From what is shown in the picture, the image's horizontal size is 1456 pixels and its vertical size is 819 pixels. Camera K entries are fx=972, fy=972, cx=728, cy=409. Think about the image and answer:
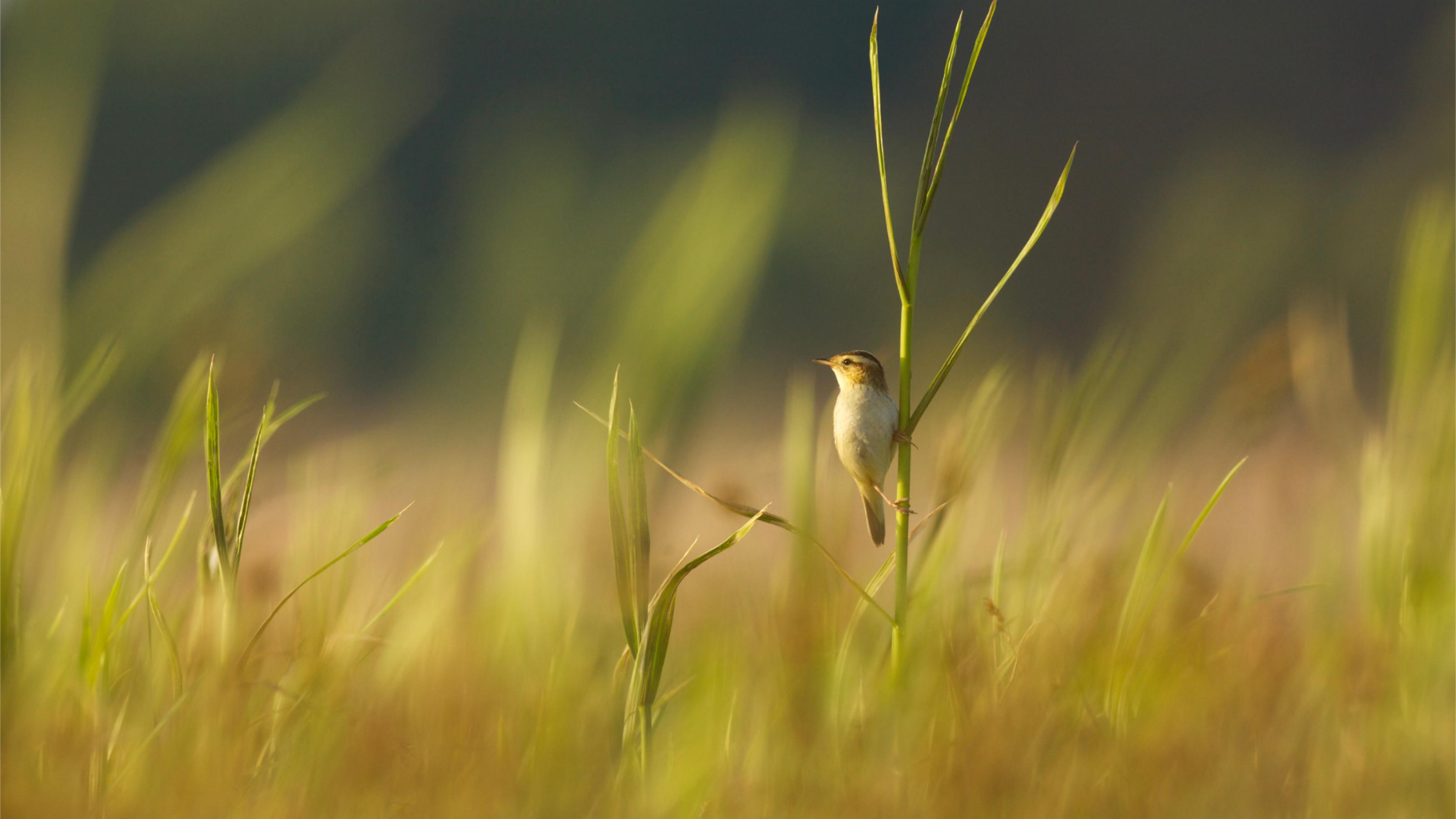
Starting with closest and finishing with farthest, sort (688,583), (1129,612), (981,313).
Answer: (981,313), (1129,612), (688,583)

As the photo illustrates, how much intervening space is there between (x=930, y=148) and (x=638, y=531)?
0.19m

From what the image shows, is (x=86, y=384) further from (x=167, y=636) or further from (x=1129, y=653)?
(x=1129, y=653)

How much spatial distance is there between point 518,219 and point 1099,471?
1.41 feet

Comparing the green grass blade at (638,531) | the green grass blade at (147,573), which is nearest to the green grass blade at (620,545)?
the green grass blade at (638,531)

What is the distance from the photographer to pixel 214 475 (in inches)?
16.0

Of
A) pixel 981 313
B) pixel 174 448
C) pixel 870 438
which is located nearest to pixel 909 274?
pixel 981 313

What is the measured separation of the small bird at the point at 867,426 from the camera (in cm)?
51

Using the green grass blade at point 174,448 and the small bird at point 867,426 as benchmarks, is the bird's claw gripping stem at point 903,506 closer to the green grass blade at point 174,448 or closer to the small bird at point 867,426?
the small bird at point 867,426

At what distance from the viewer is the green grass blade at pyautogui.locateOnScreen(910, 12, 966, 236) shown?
1.22 feet

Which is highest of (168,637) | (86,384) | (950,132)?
(950,132)

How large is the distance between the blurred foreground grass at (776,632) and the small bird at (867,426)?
20 mm

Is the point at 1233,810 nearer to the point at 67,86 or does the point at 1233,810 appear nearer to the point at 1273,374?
the point at 1273,374

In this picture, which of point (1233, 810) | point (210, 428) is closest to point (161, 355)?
point (210, 428)

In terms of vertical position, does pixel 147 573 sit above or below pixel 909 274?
below
